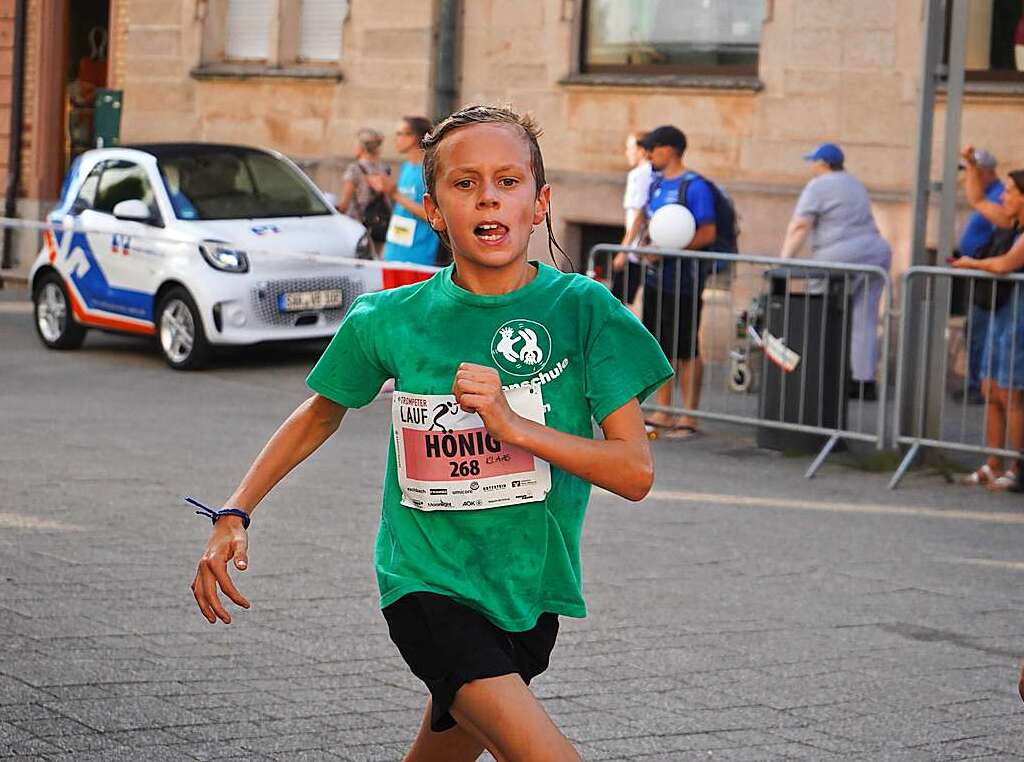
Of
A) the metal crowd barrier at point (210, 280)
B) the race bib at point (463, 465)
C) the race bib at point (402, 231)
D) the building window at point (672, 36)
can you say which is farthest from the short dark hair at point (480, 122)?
the building window at point (672, 36)

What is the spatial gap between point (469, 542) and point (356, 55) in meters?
17.7

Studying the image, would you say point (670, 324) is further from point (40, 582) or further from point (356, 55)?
point (356, 55)

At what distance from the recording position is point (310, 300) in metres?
15.5

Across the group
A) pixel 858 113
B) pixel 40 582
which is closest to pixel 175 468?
pixel 40 582

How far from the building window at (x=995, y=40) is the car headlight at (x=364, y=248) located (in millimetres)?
5018

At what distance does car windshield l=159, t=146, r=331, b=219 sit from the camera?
15.9 meters

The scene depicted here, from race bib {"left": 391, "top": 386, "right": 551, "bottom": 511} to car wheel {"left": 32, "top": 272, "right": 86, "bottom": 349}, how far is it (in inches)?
505

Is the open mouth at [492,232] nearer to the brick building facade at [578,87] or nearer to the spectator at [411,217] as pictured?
the spectator at [411,217]

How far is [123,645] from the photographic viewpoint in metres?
6.52

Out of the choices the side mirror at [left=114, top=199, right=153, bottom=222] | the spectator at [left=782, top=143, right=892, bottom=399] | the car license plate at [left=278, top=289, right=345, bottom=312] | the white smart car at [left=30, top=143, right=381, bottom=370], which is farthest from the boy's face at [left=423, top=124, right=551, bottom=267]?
the side mirror at [left=114, top=199, right=153, bottom=222]

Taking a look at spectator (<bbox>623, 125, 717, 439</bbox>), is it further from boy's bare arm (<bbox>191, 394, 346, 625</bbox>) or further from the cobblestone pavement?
boy's bare arm (<bbox>191, 394, 346, 625</bbox>)

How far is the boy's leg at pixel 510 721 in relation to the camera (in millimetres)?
3580

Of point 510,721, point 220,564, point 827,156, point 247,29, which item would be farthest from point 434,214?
point 247,29

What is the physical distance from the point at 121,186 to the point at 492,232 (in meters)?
12.7
